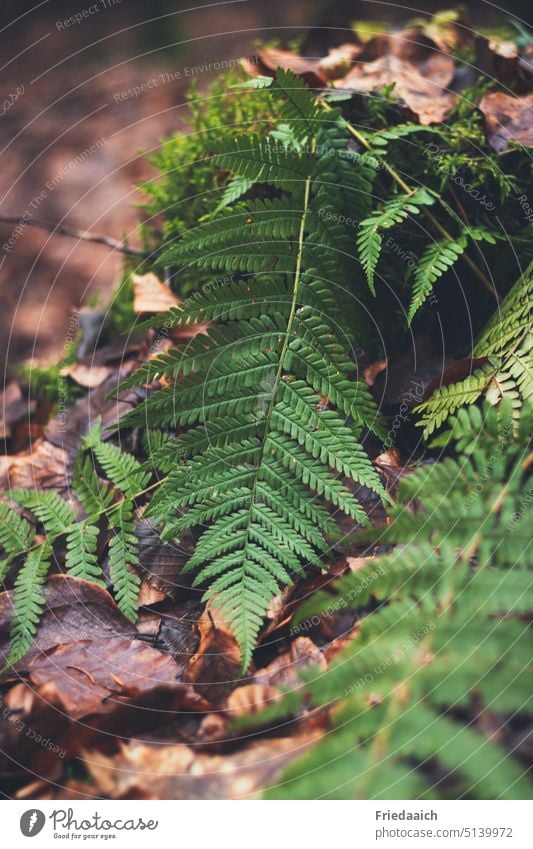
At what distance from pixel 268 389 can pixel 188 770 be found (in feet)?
3.70

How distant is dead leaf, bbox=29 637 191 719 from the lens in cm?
161

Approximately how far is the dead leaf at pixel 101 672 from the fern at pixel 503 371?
1.10 meters

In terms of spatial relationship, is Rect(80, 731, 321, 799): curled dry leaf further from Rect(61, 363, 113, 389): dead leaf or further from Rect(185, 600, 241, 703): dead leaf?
Rect(61, 363, 113, 389): dead leaf

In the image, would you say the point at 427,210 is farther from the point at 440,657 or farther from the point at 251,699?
the point at 251,699

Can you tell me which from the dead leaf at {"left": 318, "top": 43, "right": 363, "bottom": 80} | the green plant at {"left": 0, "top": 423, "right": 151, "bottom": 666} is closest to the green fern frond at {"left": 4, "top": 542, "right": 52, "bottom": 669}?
the green plant at {"left": 0, "top": 423, "right": 151, "bottom": 666}

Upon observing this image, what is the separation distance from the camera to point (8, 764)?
157 cm

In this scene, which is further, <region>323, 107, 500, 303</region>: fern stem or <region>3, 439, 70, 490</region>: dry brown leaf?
<region>3, 439, 70, 490</region>: dry brown leaf

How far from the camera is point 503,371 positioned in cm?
176

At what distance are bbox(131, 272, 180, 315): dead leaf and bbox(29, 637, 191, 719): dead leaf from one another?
60.5 inches

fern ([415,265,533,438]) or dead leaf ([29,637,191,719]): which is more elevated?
fern ([415,265,533,438])

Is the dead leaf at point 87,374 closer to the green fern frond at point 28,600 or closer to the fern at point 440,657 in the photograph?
the green fern frond at point 28,600
